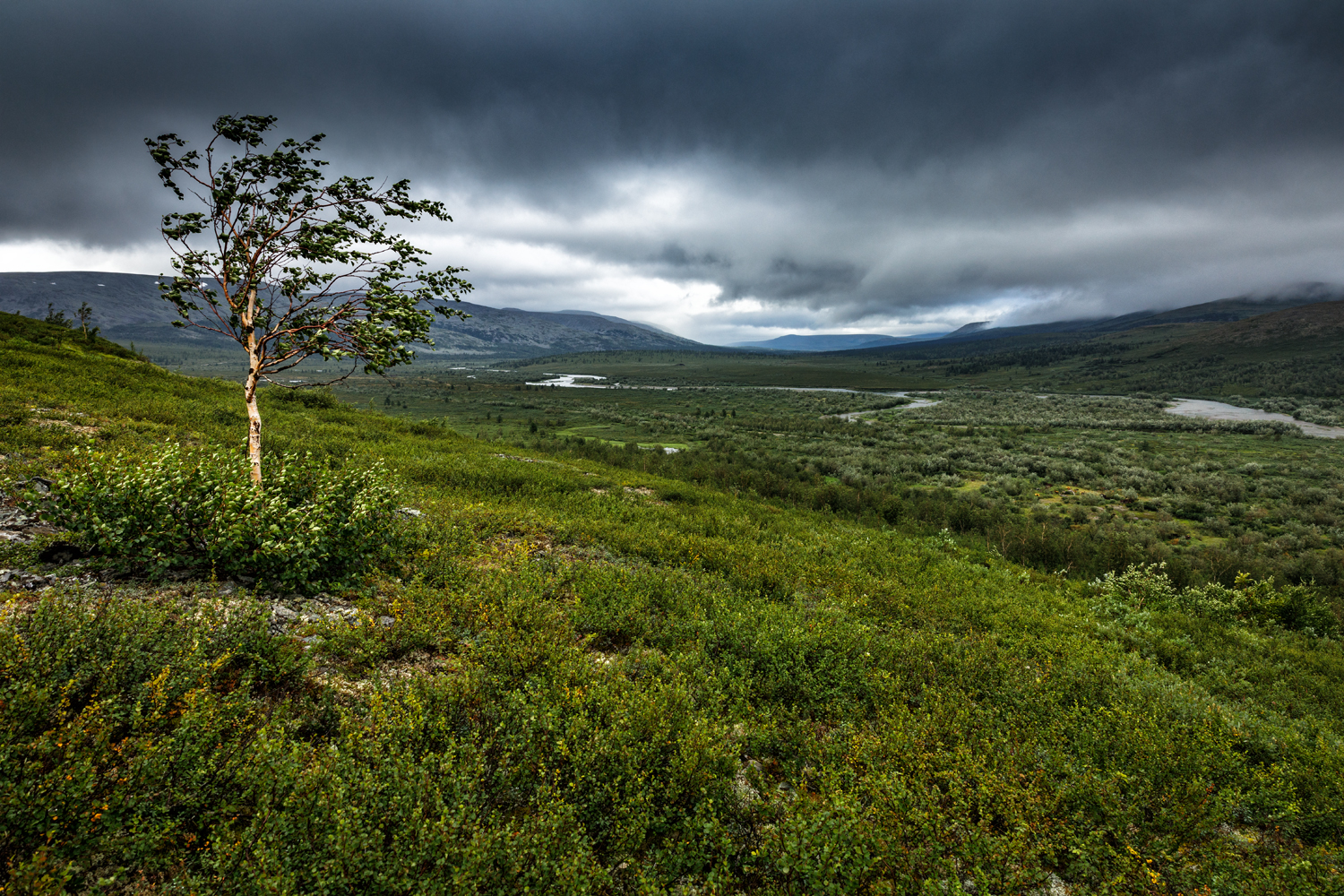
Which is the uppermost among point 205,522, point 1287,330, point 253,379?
point 1287,330

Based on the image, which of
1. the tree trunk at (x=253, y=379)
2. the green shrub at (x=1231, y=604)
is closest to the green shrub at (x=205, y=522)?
the tree trunk at (x=253, y=379)

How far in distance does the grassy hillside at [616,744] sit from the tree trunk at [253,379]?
2.19m

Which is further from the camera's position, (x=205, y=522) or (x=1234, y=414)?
(x=1234, y=414)

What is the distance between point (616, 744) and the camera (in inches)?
167

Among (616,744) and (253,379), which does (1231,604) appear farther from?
(253,379)

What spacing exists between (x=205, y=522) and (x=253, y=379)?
221 cm

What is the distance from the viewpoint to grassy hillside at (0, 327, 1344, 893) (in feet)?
9.96

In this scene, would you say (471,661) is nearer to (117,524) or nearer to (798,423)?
(117,524)

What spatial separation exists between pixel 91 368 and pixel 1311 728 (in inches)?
1362

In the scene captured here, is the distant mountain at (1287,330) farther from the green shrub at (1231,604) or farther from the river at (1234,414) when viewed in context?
the green shrub at (1231,604)

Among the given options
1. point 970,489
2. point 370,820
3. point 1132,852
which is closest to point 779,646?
point 1132,852

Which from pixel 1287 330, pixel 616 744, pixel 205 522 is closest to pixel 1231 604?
pixel 616 744

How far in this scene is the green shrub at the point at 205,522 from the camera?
18.8 ft

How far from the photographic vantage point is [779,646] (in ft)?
21.3
